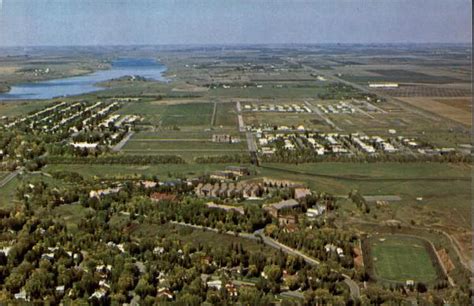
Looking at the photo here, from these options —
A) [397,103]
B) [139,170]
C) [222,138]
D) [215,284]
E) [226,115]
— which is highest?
[397,103]

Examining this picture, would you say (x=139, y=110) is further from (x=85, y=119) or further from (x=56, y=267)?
(x=56, y=267)

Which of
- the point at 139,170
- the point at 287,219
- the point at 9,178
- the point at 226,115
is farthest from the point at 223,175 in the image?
the point at 226,115

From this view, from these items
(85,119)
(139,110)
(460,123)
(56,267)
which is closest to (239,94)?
(139,110)

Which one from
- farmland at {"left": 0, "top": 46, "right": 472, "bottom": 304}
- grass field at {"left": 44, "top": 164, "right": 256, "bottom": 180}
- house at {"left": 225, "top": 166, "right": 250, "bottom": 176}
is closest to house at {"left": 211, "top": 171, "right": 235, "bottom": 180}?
Answer: farmland at {"left": 0, "top": 46, "right": 472, "bottom": 304}

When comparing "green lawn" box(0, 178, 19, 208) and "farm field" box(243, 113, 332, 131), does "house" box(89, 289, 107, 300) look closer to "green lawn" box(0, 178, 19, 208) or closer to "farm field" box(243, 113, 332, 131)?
"green lawn" box(0, 178, 19, 208)

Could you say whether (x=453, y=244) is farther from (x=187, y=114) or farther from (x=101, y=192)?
(x=187, y=114)

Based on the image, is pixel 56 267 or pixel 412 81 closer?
pixel 56 267
